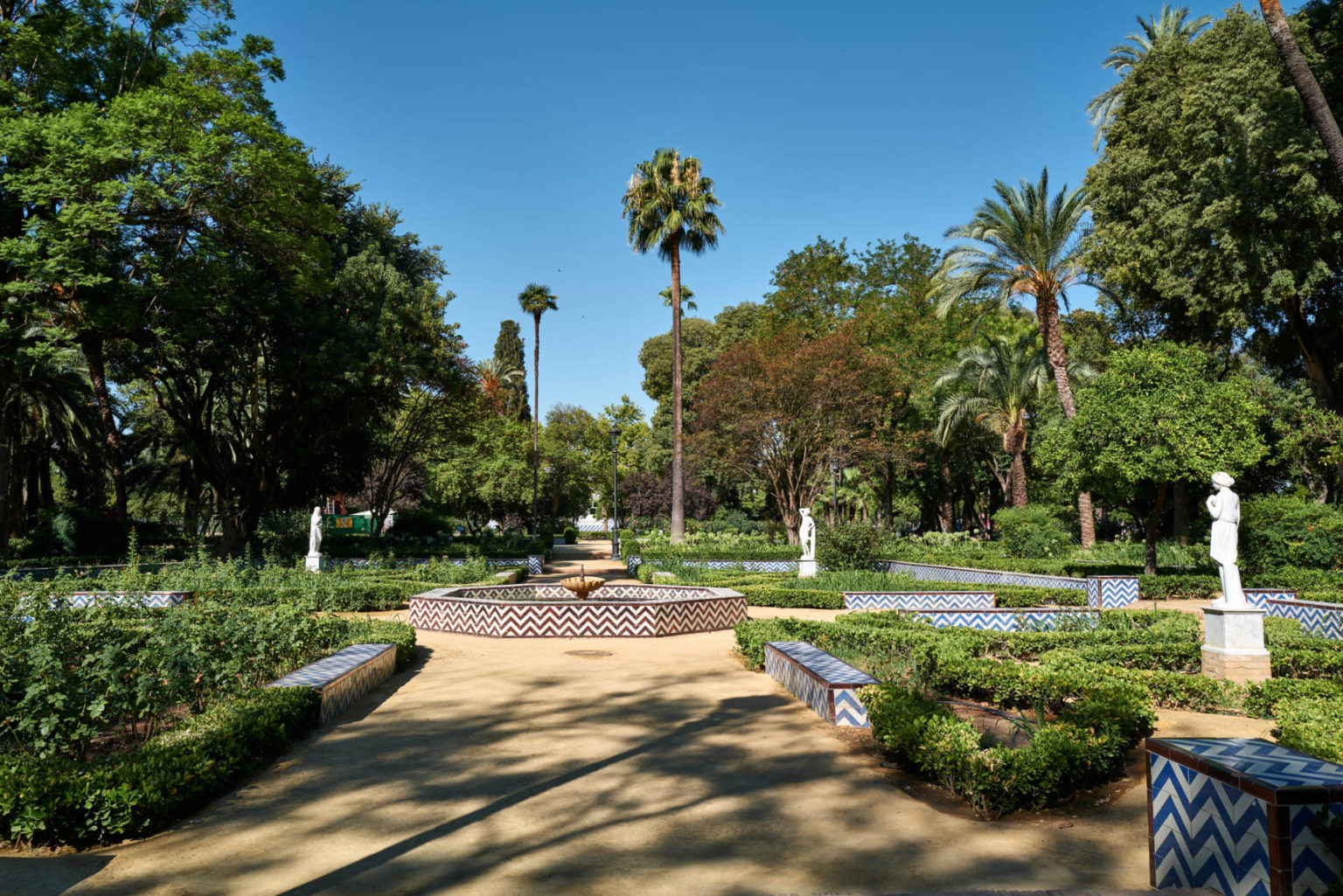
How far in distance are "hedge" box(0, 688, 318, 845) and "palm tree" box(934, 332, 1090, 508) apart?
3120 cm

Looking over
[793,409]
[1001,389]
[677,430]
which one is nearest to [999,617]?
[793,409]

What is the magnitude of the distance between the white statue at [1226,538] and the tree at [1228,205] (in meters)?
14.4

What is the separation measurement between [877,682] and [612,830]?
11.1ft

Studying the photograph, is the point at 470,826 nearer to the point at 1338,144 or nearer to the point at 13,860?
the point at 13,860

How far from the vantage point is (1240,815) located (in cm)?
318

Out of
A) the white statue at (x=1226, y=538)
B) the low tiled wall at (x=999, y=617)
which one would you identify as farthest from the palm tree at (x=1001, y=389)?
the white statue at (x=1226, y=538)

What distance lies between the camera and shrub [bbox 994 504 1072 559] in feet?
92.5

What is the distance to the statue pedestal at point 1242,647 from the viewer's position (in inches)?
339

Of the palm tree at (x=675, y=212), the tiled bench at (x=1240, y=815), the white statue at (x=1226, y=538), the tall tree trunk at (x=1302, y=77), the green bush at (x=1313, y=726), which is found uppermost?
the palm tree at (x=675, y=212)

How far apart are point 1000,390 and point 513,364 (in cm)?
4827

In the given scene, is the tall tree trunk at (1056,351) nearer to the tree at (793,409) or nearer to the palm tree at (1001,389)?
the palm tree at (1001,389)

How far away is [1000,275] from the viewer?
26.6 metres

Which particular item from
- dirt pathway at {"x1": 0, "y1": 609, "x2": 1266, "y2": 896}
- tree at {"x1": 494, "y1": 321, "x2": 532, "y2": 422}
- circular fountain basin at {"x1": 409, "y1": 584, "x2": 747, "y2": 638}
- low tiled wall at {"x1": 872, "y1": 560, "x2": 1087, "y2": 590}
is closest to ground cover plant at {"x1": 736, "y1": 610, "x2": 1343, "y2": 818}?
dirt pathway at {"x1": 0, "y1": 609, "x2": 1266, "y2": 896}

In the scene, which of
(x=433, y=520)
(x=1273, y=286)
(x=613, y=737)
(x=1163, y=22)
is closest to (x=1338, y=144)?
(x=1273, y=286)
